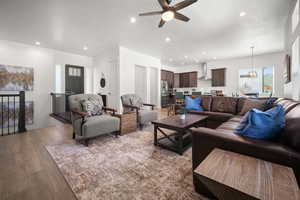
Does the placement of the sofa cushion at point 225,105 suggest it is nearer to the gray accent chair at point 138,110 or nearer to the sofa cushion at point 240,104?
the sofa cushion at point 240,104

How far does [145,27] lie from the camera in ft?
11.4

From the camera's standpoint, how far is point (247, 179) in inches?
28.7

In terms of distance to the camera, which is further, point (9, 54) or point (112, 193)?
point (9, 54)

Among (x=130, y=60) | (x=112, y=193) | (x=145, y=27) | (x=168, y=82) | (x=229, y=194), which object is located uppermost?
(x=145, y=27)

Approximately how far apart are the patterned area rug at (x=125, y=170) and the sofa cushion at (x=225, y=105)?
2.03 m

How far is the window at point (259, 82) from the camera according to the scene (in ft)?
20.7

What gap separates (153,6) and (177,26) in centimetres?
107

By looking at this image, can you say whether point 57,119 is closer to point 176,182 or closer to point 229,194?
point 176,182

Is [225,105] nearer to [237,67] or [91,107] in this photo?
[91,107]

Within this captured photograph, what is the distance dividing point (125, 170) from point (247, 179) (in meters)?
1.57

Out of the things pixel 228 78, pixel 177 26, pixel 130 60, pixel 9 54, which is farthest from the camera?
pixel 228 78

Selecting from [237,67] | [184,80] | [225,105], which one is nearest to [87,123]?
[225,105]

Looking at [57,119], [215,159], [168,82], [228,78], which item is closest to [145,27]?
[215,159]

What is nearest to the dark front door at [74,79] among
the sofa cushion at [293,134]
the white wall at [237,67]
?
the white wall at [237,67]
